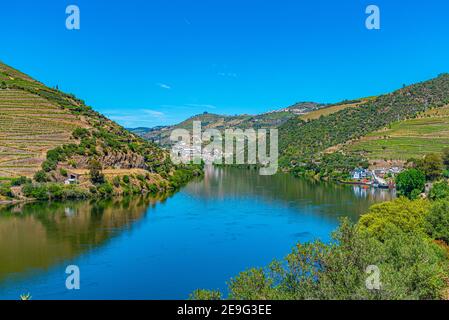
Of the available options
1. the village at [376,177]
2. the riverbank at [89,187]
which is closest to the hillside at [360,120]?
the village at [376,177]

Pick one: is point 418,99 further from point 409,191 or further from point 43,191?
point 43,191

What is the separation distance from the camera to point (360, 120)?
362ft

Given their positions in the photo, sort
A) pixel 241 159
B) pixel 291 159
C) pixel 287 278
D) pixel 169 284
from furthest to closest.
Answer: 1. pixel 241 159
2. pixel 291 159
3. pixel 169 284
4. pixel 287 278

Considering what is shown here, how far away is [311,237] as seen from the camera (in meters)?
32.2

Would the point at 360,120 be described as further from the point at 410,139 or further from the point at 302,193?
the point at 302,193

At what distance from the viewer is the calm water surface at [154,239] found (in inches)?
871

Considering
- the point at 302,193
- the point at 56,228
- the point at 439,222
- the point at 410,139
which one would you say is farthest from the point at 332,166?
the point at 56,228

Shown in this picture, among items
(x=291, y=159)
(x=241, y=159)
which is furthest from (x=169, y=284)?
Answer: (x=241, y=159)

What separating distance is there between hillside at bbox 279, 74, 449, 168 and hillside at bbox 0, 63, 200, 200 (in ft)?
133

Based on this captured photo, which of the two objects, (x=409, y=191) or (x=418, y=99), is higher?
(x=418, y=99)

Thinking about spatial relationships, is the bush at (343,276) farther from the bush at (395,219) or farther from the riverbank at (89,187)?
the riverbank at (89,187)

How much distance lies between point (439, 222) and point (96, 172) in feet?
130

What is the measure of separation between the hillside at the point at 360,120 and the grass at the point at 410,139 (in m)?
4.91
